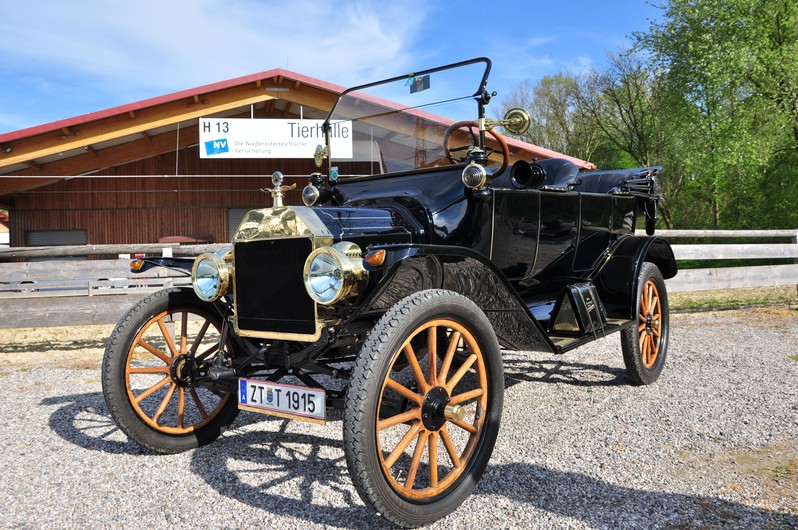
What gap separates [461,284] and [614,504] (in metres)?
1.19

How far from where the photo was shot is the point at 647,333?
459 cm

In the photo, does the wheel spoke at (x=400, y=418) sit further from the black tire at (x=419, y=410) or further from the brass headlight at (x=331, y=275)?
the brass headlight at (x=331, y=275)

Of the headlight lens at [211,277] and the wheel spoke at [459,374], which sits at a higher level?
the headlight lens at [211,277]

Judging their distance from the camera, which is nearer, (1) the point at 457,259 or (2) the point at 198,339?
(1) the point at 457,259

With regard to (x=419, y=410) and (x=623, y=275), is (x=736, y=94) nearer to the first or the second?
(x=623, y=275)

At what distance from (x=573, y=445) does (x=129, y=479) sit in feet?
7.43

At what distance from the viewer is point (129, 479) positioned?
2.77 metres

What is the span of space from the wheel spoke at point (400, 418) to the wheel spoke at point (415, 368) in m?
0.10

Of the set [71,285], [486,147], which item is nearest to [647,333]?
[486,147]

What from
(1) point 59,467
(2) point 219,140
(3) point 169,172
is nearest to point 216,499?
(1) point 59,467

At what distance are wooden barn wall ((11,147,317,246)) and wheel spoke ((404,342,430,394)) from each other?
13.4 metres

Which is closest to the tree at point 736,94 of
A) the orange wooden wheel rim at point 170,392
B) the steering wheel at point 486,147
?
the steering wheel at point 486,147

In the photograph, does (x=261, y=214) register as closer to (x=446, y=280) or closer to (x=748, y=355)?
(x=446, y=280)

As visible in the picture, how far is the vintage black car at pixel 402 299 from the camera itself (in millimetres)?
2369
